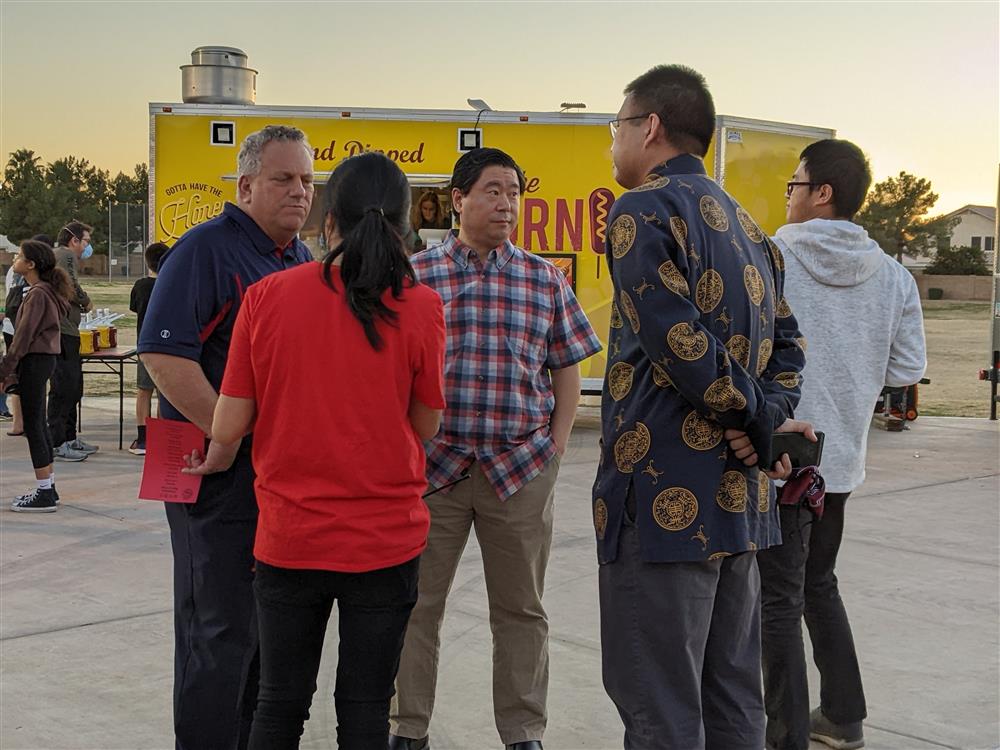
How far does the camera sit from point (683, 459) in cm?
265

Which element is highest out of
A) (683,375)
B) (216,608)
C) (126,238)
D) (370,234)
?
(126,238)

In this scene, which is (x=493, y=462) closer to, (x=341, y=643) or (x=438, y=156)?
(x=341, y=643)

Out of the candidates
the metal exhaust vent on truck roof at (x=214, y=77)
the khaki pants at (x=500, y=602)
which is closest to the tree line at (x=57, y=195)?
the metal exhaust vent on truck roof at (x=214, y=77)

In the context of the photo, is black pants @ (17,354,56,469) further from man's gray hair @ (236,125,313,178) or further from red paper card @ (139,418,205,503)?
man's gray hair @ (236,125,313,178)

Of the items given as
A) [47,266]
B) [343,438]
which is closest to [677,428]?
[343,438]

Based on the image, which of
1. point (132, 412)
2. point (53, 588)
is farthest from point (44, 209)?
point (53, 588)

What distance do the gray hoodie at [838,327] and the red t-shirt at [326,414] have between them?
4.98ft

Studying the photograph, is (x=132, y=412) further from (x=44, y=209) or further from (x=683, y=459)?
(x=44, y=209)

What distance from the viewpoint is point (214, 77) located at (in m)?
10.4

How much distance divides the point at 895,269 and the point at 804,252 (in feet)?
1.32

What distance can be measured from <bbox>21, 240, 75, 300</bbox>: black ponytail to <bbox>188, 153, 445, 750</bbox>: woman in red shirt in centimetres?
552

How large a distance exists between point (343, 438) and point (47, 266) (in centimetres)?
581

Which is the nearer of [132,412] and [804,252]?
[804,252]

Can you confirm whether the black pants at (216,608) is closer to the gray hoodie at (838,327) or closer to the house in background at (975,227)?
the gray hoodie at (838,327)
